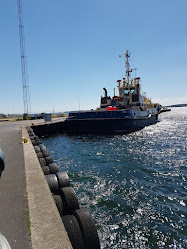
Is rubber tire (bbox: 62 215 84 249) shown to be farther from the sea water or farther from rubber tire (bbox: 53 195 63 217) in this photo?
the sea water

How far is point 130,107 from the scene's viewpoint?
28.5 meters

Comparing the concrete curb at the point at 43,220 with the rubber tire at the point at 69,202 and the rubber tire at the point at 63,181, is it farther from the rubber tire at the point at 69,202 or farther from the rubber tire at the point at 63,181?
the rubber tire at the point at 63,181

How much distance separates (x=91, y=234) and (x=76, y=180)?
5190mm

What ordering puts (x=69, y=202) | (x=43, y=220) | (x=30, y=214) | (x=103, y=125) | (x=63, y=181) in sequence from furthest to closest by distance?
(x=103, y=125) < (x=63, y=181) < (x=69, y=202) < (x=30, y=214) < (x=43, y=220)

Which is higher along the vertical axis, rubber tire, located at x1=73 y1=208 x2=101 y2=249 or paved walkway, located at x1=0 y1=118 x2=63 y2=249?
paved walkway, located at x1=0 y1=118 x2=63 y2=249

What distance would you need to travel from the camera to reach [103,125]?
22.1 meters

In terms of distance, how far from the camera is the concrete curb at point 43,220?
7.44 feet

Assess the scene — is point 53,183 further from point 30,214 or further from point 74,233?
point 74,233

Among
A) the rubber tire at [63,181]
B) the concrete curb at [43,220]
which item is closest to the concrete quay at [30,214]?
the concrete curb at [43,220]

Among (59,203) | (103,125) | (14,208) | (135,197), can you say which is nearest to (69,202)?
(59,203)

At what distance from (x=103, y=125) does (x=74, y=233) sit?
19.4 meters

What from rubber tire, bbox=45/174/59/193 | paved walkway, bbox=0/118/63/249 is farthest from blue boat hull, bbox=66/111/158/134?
rubber tire, bbox=45/174/59/193

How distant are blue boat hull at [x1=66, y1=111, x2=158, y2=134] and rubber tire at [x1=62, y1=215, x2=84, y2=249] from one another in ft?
62.7

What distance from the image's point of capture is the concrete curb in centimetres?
227
